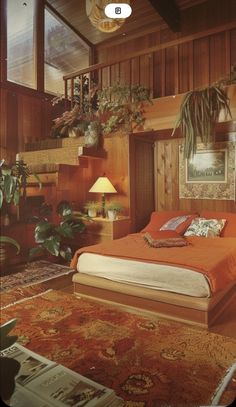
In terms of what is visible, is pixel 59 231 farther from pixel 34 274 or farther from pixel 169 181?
pixel 169 181

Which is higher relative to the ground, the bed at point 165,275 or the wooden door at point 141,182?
the wooden door at point 141,182

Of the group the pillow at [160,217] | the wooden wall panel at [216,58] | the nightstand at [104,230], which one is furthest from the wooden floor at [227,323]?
the wooden wall panel at [216,58]

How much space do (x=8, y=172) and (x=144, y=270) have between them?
72.6 inches

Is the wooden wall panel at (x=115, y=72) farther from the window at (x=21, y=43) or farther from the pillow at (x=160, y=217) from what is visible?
the pillow at (x=160, y=217)

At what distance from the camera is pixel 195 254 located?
283 centimetres

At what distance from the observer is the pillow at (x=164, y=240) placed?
3.17m

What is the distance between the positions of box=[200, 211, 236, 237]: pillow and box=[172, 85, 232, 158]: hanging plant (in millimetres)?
1040

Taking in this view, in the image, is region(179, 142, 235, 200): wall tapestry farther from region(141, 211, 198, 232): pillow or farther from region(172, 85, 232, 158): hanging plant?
region(172, 85, 232, 158): hanging plant

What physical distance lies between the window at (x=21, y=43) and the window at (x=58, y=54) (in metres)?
0.28

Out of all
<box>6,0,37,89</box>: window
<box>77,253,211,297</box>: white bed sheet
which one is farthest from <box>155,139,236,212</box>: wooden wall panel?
<box>6,0,37,89</box>: window

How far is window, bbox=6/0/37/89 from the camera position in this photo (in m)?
4.83

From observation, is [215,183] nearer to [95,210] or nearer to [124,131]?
[124,131]

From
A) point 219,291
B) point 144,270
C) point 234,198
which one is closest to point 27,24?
point 234,198

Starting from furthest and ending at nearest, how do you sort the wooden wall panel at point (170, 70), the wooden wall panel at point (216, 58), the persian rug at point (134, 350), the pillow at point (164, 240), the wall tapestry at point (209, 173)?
the wooden wall panel at point (170, 70)
the wooden wall panel at point (216, 58)
the wall tapestry at point (209, 173)
the pillow at point (164, 240)
the persian rug at point (134, 350)
